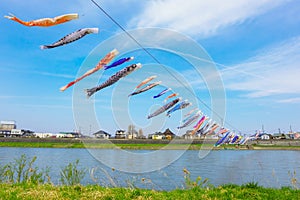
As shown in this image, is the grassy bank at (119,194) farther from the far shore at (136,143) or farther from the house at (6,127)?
the house at (6,127)

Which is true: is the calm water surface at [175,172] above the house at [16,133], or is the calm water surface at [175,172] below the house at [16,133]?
below

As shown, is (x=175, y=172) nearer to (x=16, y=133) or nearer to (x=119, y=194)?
(x=119, y=194)

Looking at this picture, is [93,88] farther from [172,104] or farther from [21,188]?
[172,104]

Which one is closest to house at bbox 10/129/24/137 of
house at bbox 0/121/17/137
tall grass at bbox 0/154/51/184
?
house at bbox 0/121/17/137

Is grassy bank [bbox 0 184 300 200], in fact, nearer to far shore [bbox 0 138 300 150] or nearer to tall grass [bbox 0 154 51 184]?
tall grass [bbox 0 154 51 184]

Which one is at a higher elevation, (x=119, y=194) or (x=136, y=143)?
(x=136, y=143)

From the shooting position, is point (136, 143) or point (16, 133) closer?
point (136, 143)

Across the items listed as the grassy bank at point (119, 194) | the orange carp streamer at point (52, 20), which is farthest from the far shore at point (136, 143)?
the orange carp streamer at point (52, 20)

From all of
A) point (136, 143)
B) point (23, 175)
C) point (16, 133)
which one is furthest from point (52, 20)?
point (16, 133)

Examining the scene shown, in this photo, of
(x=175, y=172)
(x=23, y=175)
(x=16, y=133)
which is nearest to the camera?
(x=23, y=175)

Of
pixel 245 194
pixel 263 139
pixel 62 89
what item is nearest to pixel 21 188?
pixel 62 89

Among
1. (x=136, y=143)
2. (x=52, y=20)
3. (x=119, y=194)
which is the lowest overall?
(x=119, y=194)

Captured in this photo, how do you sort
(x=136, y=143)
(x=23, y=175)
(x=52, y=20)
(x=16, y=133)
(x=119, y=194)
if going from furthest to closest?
(x=16, y=133) → (x=136, y=143) → (x=23, y=175) → (x=119, y=194) → (x=52, y=20)

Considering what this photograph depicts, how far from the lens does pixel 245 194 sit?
6.04m
